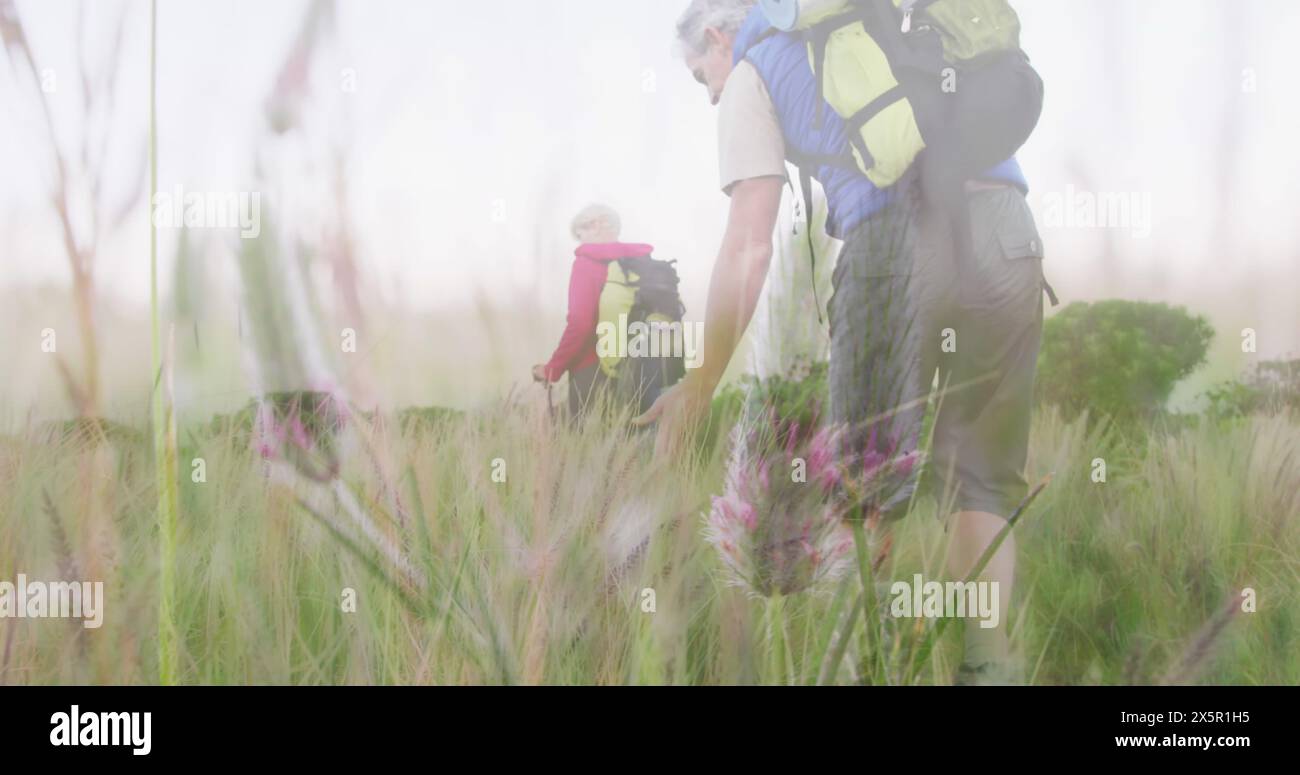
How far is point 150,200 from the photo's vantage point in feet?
11.6

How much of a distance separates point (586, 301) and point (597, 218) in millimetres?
306

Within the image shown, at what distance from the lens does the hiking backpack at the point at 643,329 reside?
11.4ft

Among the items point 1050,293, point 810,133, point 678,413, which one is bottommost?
point 678,413

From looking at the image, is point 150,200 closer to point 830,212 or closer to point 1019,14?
point 830,212

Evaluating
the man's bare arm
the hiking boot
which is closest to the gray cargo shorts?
the man's bare arm

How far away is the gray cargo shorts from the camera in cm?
340

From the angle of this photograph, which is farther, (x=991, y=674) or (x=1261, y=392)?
(x=1261, y=392)

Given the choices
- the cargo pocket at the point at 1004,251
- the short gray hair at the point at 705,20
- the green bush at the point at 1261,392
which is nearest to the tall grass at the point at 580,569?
the green bush at the point at 1261,392

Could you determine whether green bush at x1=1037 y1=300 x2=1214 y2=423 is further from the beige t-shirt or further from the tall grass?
the beige t-shirt

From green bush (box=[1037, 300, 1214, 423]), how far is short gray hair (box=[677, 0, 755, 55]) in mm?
1582

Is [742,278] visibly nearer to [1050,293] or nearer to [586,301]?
[586,301]

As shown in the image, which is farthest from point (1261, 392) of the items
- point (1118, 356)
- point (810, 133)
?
point (810, 133)

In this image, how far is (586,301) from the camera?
3494mm
